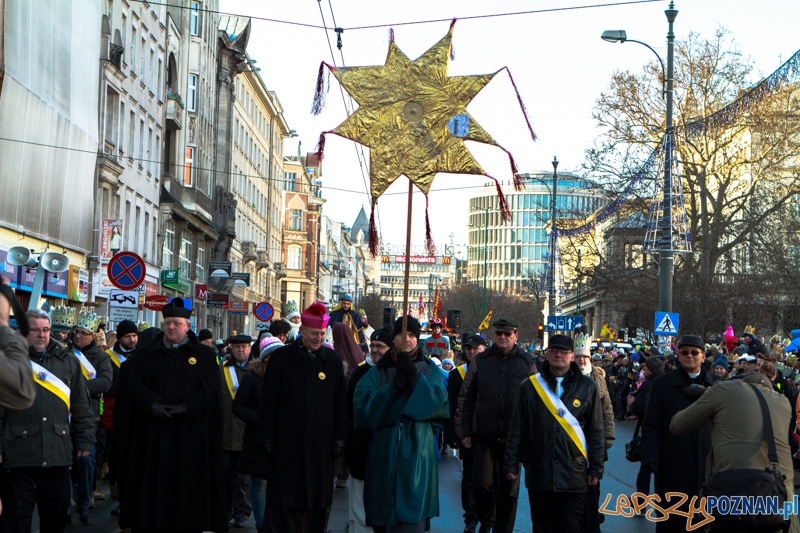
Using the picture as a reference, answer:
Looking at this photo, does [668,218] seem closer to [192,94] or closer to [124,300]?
[124,300]

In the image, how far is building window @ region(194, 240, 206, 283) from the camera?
51.1 metres

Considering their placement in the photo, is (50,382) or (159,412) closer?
(159,412)

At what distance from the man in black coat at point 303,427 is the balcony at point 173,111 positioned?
37.2 m

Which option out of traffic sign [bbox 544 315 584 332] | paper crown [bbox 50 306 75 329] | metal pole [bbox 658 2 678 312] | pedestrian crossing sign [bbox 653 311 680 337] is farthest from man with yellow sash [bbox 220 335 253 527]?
traffic sign [bbox 544 315 584 332]

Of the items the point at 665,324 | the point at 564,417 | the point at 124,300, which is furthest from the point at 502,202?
the point at 665,324

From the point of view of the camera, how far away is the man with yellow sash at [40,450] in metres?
8.20

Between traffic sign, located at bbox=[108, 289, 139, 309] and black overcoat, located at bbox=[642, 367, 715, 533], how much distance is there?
486 inches

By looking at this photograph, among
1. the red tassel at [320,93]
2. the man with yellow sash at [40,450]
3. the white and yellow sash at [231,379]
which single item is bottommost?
the man with yellow sash at [40,450]

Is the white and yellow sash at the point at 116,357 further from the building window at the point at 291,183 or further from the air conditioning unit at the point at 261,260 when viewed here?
the building window at the point at 291,183

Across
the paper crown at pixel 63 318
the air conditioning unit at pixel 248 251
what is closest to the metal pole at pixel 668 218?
the paper crown at pixel 63 318

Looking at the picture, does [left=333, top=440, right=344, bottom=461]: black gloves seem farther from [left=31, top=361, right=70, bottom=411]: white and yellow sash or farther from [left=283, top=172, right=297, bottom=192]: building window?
[left=283, top=172, right=297, bottom=192]: building window

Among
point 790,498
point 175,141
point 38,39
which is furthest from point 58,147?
point 790,498

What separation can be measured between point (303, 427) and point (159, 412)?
3.36 ft

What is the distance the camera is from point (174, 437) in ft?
27.1
